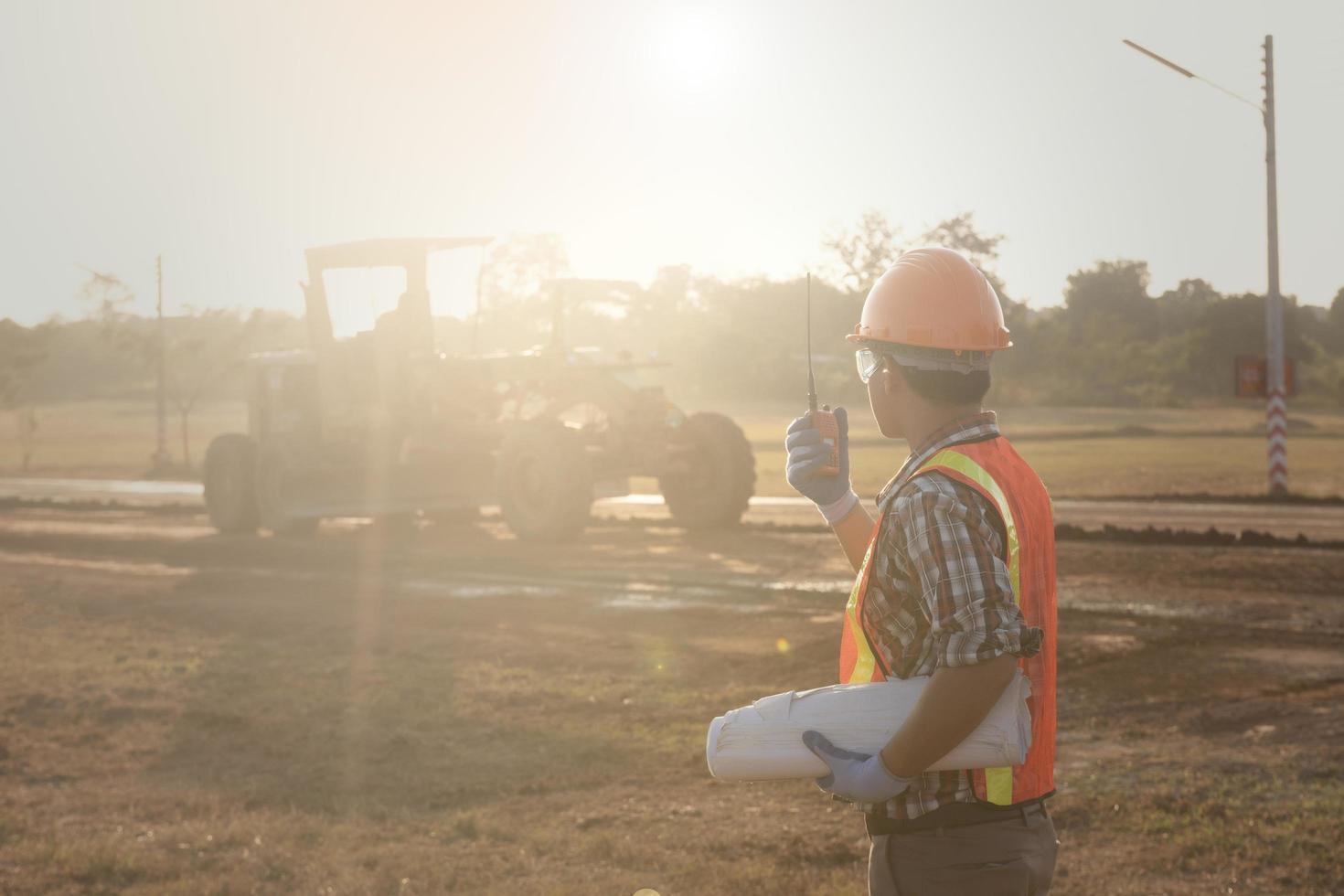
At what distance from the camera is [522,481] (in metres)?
16.4

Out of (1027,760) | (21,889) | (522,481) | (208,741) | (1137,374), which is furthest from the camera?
(1137,374)

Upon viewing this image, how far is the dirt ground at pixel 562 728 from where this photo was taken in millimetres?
5703

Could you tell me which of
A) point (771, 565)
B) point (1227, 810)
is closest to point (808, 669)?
point (1227, 810)

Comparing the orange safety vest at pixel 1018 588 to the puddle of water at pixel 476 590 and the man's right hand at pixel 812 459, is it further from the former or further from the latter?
the puddle of water at pixel 476 590

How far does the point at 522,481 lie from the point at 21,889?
10954 millimetres

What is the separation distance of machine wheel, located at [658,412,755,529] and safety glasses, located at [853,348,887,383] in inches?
540

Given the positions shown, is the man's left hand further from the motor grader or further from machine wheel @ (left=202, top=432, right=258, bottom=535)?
machine wheel @ (left=202, top=432, right=258, bottom=535)

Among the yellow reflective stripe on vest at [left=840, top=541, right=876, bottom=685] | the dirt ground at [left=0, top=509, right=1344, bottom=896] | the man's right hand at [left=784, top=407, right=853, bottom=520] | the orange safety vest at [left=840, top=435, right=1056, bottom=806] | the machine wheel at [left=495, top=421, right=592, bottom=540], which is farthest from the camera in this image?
the machine wheel at [left=495, top=421, right=592, bottom=540]

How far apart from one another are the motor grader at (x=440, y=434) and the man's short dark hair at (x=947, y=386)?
43.6 feet

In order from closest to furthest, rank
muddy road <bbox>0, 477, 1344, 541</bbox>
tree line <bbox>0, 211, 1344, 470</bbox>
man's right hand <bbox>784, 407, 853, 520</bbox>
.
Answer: man's right hand <bbox>784, 407, 853, 520</bbox>
muddy road <bbox>0, 477, 1344, 541</bbox>
tree line <bbox>0, 211, 1344, 470</bbox>

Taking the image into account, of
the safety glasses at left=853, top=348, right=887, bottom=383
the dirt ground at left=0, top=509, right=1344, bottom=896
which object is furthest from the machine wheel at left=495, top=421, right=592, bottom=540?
the safety glasses at left=853, top=348, right=887, bottom=383

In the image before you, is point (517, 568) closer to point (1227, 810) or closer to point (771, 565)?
point (771, 565)

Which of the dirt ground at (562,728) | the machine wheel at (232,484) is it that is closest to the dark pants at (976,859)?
the dirt ground at (562,728)

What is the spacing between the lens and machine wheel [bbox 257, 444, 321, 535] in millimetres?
18281
